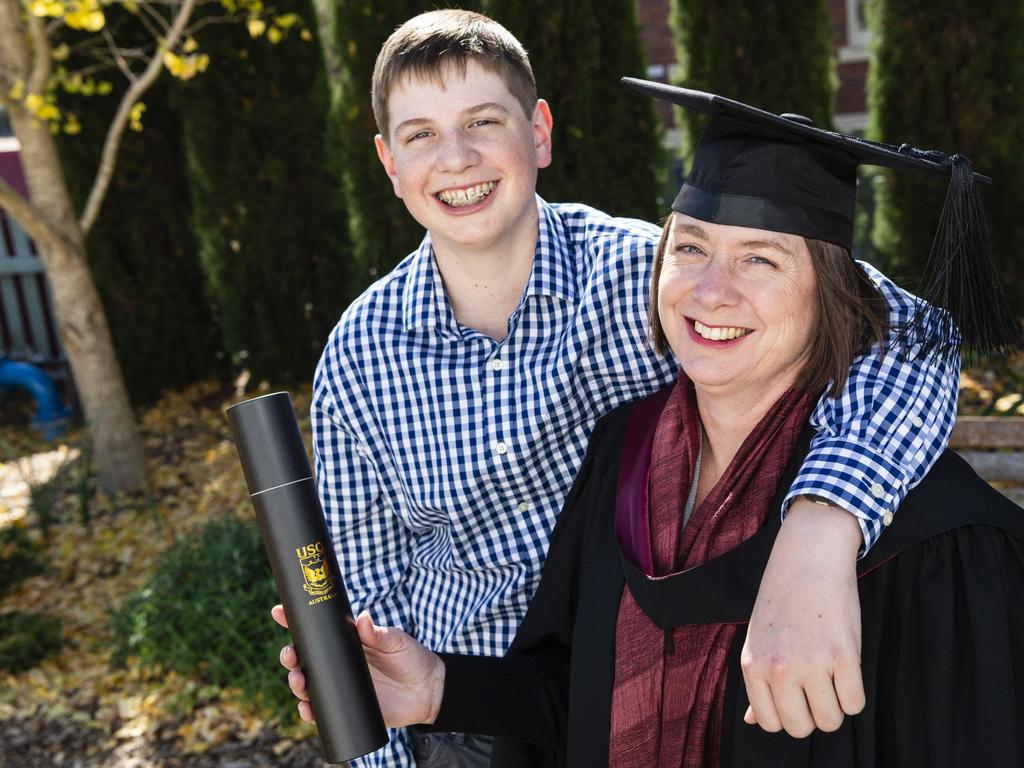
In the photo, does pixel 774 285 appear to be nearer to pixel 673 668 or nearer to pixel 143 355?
pixel 673 668

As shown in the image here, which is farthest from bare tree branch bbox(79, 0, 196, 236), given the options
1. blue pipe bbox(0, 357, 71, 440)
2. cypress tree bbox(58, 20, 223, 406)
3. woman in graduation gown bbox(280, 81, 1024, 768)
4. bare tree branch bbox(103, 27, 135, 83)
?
woman in graduation gown bbox(280, 81, 1024, 768)

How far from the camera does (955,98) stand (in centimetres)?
550

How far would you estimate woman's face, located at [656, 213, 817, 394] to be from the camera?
1.63 metres

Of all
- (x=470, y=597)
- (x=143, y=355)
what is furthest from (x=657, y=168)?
(x=470, y=597)

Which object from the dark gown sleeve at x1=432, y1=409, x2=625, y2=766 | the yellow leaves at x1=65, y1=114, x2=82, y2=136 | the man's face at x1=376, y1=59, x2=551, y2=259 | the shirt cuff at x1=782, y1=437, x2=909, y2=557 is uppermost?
the yellow leaves at x1=65, y1=114, x2=82, y2=136

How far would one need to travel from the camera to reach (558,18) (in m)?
5.46

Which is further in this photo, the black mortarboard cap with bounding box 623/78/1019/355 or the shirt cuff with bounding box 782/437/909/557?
the black mortarboard cap with bounding box 623/78/1019/355

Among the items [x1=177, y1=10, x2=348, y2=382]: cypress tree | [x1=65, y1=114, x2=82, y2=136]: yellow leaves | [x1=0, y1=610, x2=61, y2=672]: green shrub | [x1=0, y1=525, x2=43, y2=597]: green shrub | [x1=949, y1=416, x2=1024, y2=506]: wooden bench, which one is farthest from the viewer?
[x1=177, y1=10, x2=348, y2=382]: cypress tree

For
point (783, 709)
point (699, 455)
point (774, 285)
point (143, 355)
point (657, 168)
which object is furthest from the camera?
point (143, 355)

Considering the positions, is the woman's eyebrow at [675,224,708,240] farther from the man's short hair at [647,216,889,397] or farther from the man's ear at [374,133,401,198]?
the man's ear at [374,133,401,198]

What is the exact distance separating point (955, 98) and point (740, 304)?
457cm

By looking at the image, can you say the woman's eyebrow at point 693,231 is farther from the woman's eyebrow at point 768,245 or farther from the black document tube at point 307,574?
the black document tube at point 307,574

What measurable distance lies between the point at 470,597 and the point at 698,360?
82 cm

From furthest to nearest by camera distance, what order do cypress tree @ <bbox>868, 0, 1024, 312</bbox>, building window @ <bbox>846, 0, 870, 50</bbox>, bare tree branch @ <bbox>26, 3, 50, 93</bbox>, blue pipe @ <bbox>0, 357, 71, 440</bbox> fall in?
building window @ <bbox>846, 0, 870, 50</bbox>
blue pipe @ <bbox>0, 357, 71, 440</bbox>
cypress tree @ <bbox>868, 0, 1024, 312</bbox>
bare tree branch @ <bbox>26, 3, 50, 93</bbox>
